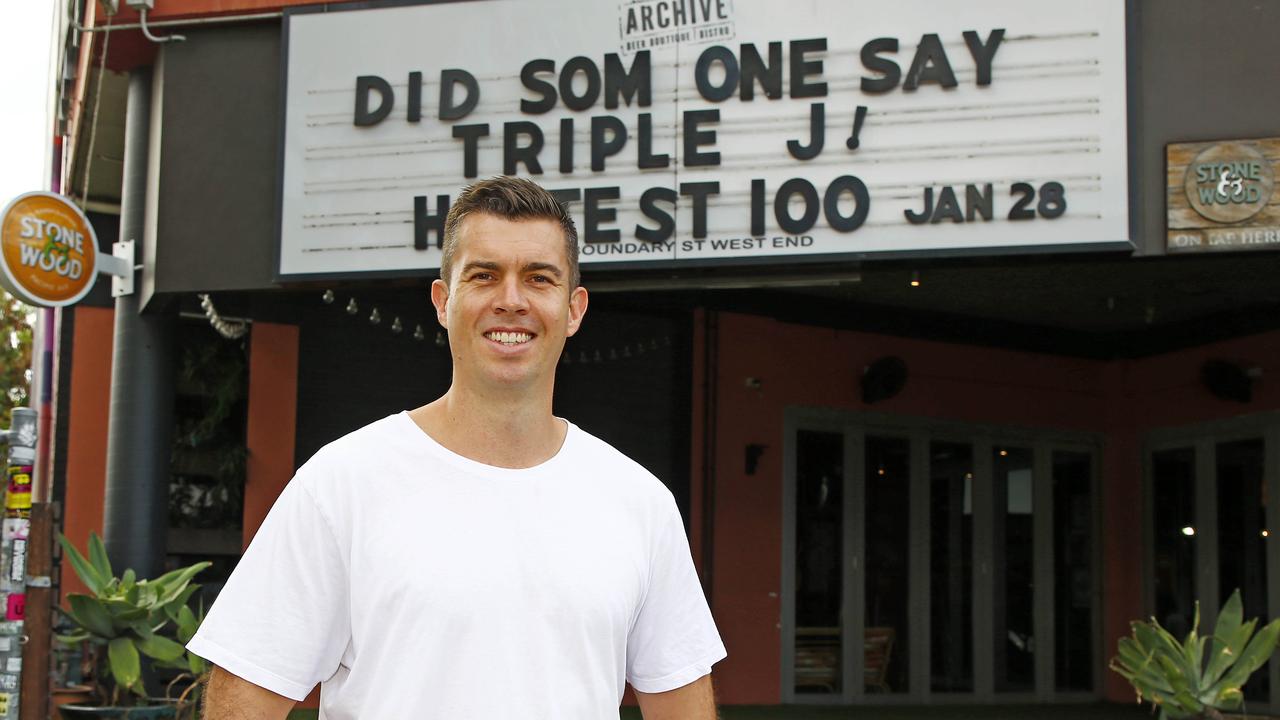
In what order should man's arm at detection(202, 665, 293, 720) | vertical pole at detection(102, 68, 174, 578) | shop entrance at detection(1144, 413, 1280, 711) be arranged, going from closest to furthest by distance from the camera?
man's arm at detection(202, 665, 293, 720), vertical pole at detection(102, 68, 174, 578), shop entrance at detection(1144, 413, 1280, 711)

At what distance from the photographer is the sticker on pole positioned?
295 inches

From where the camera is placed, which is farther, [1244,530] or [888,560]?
[888,560]

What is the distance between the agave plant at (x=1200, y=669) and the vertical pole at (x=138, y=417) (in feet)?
17.8

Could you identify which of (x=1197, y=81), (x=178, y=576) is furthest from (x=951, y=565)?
(x=178, y=576)

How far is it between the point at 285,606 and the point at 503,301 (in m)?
0.48

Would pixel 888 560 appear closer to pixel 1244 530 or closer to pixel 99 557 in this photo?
pixel 1244 530

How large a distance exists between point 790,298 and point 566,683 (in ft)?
30.9

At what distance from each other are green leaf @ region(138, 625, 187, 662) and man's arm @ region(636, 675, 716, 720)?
5.01 meters

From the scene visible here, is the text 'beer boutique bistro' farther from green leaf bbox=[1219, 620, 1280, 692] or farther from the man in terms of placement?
the man

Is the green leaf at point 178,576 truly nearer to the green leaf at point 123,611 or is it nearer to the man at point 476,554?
the green leaf at point 123,611

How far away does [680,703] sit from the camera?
2.05 m

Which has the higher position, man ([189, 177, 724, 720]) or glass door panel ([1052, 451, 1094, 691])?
man ([189, 177, 724, 720])

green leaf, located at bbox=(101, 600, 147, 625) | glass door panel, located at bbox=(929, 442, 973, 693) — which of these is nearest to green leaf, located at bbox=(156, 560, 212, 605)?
green leaf, located at bbox=(101, 600, 147, 625)

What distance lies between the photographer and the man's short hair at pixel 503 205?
1.92 m
